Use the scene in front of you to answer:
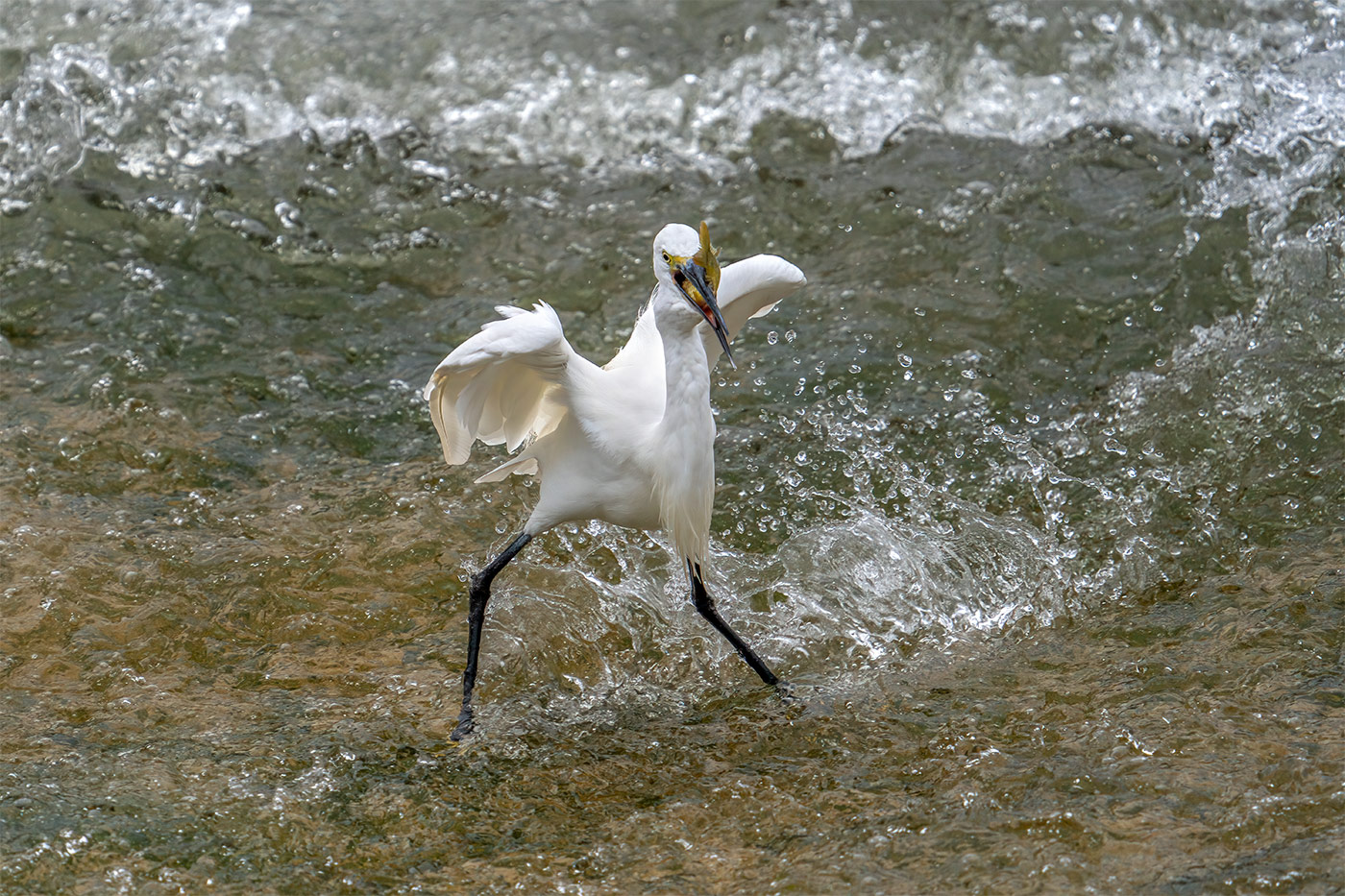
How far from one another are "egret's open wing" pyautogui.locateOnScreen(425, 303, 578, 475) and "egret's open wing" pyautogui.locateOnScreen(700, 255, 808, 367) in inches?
21.0

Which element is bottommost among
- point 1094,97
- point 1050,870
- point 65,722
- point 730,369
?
point 1050,870

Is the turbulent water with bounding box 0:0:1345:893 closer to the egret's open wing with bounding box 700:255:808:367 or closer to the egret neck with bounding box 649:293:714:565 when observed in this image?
the egret neck with bounding box 649:293:714:565

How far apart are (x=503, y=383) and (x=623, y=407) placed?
36 centimetres

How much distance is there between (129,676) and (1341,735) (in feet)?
11.5

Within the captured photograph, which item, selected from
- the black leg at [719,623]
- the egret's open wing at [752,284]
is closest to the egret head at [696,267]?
the egret's open wing at [752,284]

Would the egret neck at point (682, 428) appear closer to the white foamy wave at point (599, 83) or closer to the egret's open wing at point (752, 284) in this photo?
the egret's open wing at point (752, 284)

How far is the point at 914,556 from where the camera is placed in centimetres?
470

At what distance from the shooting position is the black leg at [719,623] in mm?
4215

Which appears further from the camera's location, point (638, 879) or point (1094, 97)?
point (1094, 97)

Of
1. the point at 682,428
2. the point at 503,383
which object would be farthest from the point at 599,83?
the point at 682,428

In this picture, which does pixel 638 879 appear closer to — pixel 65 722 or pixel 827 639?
pixel 827 639

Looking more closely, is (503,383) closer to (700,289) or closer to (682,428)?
(682,428)

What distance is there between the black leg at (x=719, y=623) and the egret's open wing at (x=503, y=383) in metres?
0.67

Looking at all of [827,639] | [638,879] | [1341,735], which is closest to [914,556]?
[827,639]
